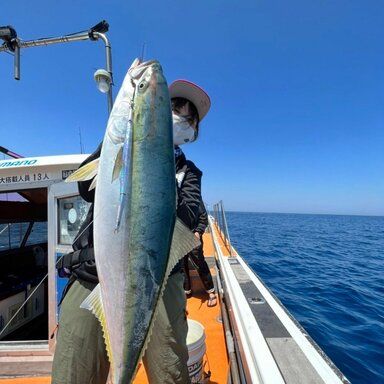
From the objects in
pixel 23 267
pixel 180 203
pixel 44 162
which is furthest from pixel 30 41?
pixel 23 267

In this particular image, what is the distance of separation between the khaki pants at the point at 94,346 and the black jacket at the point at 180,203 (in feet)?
0.29

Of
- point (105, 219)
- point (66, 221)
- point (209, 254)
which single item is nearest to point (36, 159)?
point (66, 221)

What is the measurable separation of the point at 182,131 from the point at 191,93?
0.30 metres

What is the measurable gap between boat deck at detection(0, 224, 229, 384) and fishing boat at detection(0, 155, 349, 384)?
0.5 inches

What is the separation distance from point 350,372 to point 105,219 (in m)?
5.73

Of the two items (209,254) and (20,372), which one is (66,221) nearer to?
(20,372)

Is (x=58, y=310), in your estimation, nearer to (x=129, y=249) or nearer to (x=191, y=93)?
(x=129, y=249)

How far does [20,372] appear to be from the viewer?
345 cm

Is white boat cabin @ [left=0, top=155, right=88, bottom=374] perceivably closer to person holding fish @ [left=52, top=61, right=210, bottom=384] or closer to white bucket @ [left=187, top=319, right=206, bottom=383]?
white bucket @ [left=187, top=319, right=206, bottom=383]

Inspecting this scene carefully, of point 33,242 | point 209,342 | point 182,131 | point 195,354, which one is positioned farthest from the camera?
point 33,242

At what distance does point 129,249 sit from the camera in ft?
4.25

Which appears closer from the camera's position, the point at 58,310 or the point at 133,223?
the point at 133,223

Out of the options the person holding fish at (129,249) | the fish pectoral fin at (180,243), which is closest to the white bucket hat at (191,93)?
the person holding fish at (129,249)

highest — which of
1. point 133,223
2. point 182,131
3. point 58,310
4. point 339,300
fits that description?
point 182,131
